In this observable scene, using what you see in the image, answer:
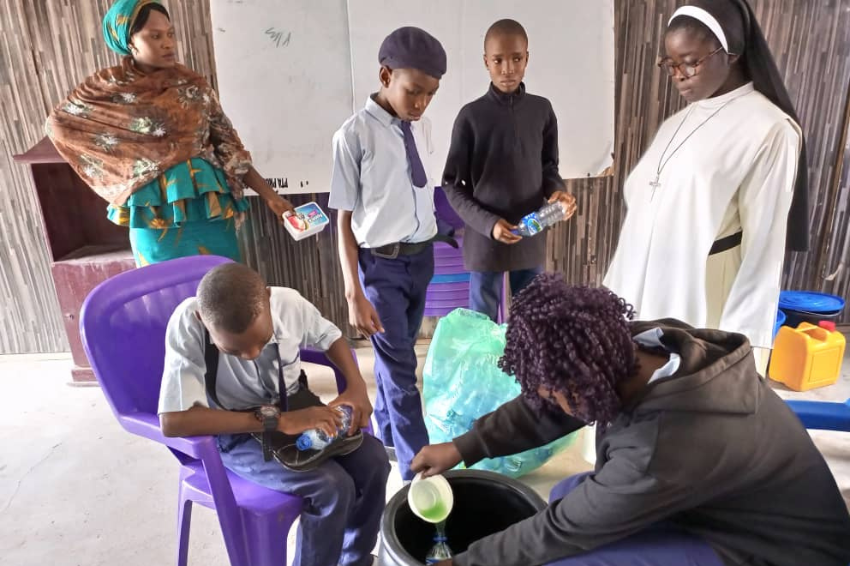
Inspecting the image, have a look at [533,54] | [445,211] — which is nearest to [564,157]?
[533,54]

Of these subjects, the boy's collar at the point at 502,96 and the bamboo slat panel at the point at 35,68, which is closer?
the boy's collar at the point at 502,96

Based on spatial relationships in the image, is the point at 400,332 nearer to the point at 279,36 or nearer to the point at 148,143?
the point at 148,143

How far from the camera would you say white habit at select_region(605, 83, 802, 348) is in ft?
4.89

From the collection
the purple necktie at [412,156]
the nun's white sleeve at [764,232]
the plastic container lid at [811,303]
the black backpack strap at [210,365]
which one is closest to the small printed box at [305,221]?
the purple necktie at [412,156]

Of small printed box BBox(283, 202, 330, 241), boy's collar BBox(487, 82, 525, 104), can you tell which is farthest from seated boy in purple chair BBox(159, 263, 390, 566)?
boy's collar BBox(487, 82, 525, 104)

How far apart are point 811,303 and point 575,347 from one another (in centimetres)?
203

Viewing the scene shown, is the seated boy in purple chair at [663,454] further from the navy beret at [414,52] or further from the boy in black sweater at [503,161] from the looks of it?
the boy in black sweater at [503,161]

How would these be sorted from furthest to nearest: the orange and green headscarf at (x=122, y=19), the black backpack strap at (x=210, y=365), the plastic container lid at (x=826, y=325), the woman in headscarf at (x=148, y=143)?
the plastic container lid at (x=826, y=325), the woman in headscarf at (x=148, y=143), the orange and green headscarf at (x=122, y=19), the black backpack strap at (x=210, y=365)

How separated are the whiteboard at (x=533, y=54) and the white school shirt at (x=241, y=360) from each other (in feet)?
4.32

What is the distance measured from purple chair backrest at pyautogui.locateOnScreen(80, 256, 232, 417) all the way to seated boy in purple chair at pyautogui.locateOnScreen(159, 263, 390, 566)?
0.53 feet

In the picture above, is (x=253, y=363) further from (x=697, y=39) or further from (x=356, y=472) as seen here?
(x=697, y=39)

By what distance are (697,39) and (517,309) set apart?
1.01 m

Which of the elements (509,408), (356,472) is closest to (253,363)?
(356,472)

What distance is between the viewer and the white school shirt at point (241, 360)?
1.13 m
